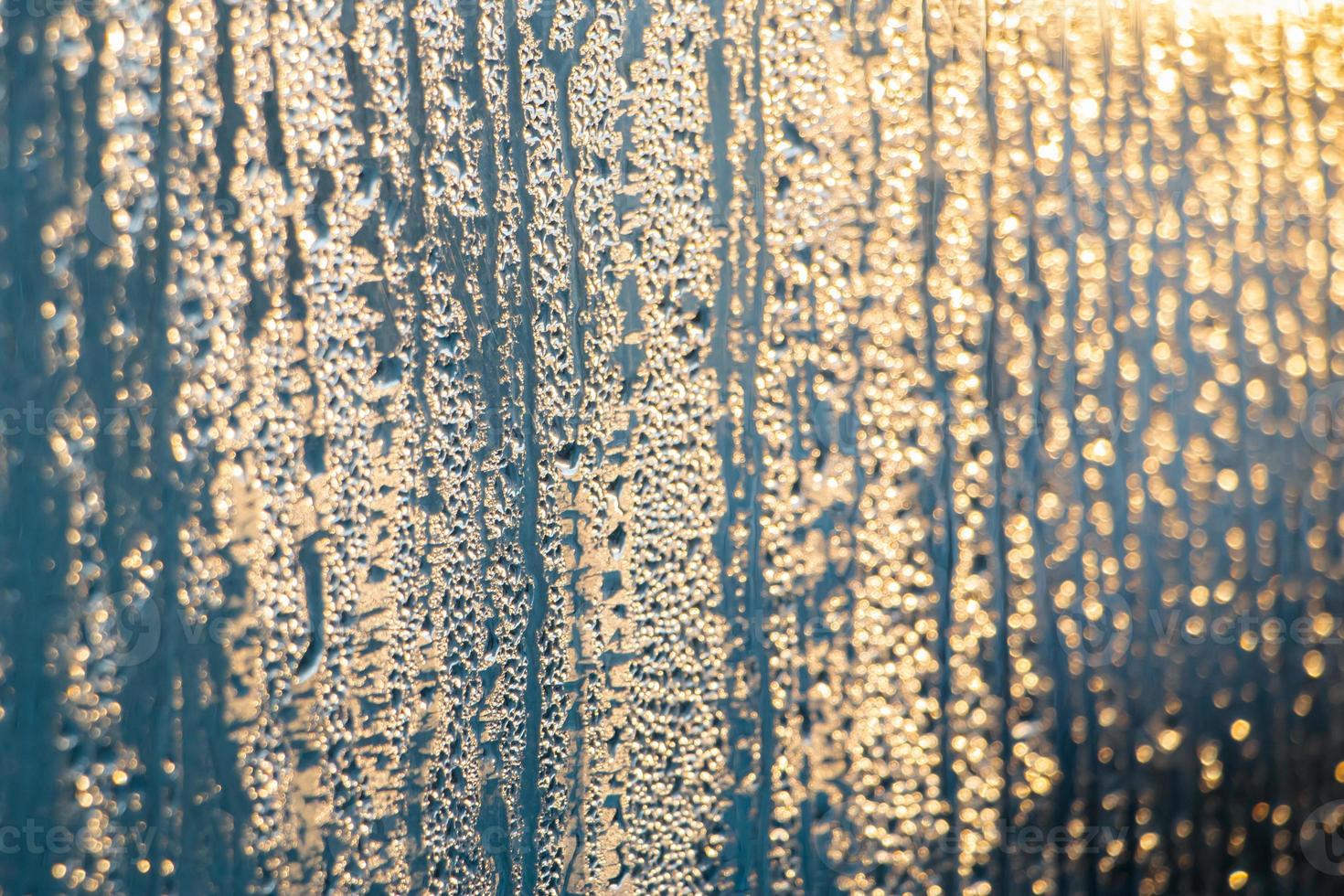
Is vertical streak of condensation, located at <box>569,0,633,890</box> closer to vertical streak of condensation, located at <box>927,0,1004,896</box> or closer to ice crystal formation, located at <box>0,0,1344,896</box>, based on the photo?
ice crystal formation, located at <box>0,0,1344,896</box>

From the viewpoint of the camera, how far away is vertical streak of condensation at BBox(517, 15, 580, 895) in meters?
0.30

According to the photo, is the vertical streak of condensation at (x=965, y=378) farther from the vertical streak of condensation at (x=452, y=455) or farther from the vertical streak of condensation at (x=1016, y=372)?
the vertical streak of condensation at (x=452, y=455)

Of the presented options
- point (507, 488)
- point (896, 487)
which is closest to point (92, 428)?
point (507, 488)

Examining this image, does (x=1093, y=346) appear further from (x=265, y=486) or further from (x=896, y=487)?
(x=265, y=486)

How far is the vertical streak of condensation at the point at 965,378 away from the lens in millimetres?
313

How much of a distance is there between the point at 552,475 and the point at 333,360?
76 millimetres

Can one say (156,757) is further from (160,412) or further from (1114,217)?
(1114,217)

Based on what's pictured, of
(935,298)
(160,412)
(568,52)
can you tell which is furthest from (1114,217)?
(160,412)

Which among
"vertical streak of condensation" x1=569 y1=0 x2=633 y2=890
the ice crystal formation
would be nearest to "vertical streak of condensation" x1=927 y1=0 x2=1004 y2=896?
the ice crystal formation

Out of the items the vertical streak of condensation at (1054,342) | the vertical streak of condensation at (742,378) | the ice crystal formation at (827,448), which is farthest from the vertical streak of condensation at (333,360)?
the vertical streak of condensation at (1054,342)

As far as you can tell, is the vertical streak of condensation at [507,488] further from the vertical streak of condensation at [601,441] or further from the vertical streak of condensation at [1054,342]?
the vertical streak of condensation at [1054,342]

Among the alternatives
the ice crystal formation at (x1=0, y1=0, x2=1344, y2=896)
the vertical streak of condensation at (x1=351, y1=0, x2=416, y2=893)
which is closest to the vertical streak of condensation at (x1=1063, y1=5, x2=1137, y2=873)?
the ice crystal formation at (x1=0, y1=0, x2=1344, y2=896)

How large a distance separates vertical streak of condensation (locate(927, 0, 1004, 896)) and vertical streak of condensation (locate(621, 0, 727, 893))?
8 cm

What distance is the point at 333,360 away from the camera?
0.87ft
